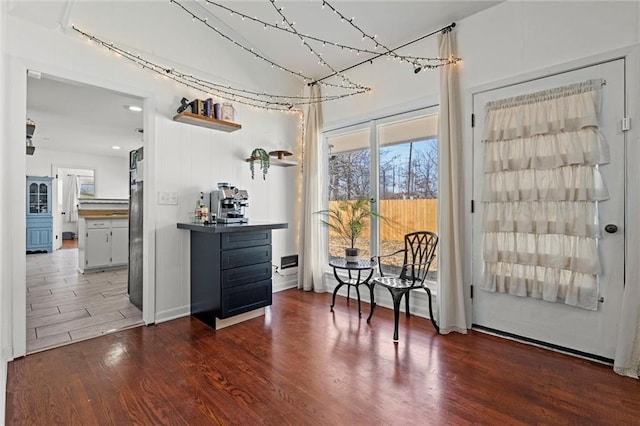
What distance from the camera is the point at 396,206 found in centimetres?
365

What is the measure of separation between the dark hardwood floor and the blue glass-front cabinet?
6671 millimetres

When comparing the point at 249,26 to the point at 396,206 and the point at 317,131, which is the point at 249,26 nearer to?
the point at 317,131

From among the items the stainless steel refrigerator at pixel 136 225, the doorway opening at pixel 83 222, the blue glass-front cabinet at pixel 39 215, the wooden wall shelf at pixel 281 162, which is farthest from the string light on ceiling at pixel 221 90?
the blue glass-front cabinet at pixel 39 215

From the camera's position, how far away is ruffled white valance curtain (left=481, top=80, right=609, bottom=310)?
2.36m

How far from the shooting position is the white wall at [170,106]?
260 centimetres

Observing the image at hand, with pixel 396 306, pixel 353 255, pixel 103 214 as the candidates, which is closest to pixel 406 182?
pixel 353 255

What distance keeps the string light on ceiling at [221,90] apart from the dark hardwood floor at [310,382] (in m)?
2.52

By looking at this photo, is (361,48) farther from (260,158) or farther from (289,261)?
(289,261)

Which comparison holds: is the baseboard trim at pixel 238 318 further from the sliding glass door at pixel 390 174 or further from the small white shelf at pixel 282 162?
the small white shelf at pixel 282 162

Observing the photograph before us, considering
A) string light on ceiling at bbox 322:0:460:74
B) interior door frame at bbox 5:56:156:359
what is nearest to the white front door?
string light on ceiling at bbox 322:0:460:74

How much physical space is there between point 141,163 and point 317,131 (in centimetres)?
216

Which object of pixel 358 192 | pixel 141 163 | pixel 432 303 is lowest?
pixel 432 303

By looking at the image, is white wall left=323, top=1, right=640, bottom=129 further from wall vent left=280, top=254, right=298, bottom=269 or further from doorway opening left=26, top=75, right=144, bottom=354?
doorway opening left=26, top=75, right=144, bottom=354

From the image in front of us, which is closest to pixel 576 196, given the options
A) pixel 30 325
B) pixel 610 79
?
pixel 610 79
